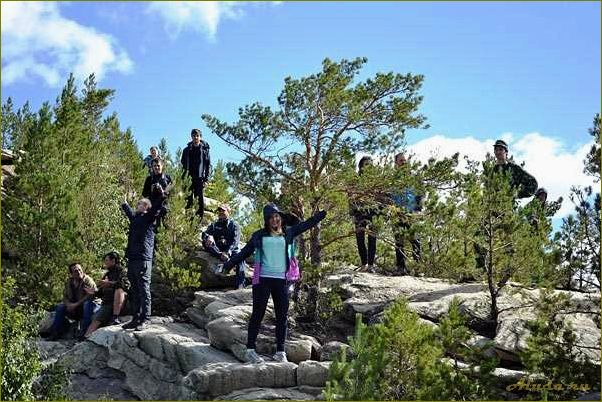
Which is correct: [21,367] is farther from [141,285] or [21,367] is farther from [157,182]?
[157,182]

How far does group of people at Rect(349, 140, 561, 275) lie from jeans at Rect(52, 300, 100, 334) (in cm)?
522

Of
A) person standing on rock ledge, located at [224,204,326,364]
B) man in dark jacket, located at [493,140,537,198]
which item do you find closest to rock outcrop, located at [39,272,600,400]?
person standing on rock ledge, located at [224,204,326,364]

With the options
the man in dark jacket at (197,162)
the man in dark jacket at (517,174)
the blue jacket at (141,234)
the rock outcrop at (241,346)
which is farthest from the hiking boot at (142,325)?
the man in dark jacket at (517,174)

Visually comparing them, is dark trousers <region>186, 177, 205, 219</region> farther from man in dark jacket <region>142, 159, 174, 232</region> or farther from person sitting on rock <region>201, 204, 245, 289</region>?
person sitting on rock <region>201, 204, 245, 289</region>

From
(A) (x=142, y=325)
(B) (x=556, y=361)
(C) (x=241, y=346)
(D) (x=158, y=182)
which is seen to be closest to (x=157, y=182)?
(D) (x=158, y=182)

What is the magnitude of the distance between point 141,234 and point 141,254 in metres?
0.35

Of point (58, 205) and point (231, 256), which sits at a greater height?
point (58, 205)

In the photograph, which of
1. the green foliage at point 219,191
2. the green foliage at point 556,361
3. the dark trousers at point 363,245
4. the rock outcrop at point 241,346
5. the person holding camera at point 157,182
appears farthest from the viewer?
the green foliage at point 219,191

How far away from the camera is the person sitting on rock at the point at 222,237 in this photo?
1423 cm

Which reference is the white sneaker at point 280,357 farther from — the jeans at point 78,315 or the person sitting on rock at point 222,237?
the jeans at point 78,315

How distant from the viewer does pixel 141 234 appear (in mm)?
11789

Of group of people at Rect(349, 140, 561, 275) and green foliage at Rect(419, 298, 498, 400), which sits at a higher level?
group of people at Rect(349, 140, 561, 275)

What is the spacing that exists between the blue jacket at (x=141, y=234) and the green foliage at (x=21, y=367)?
186 cm

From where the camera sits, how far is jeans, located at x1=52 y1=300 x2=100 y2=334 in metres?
12.7
